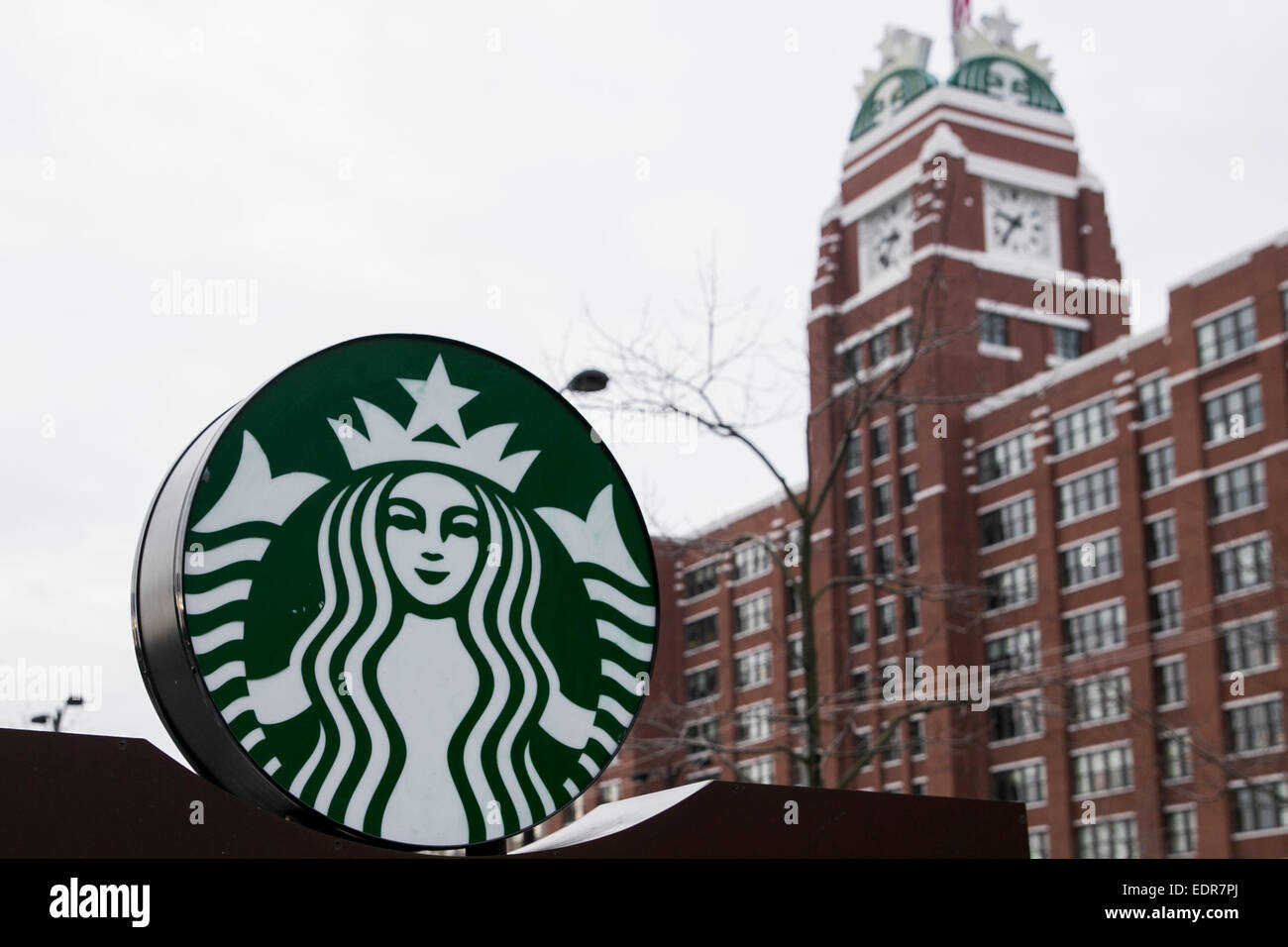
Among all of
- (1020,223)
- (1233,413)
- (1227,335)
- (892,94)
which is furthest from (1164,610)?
(892,94)

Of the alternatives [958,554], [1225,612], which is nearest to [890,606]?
[958,554]

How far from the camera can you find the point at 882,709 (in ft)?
236

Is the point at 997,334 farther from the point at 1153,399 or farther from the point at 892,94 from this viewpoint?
the point at 1153,399

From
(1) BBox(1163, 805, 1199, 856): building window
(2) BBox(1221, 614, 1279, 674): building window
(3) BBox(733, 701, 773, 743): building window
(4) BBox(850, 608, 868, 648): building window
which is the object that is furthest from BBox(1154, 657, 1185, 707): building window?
(3) BBox(733, 701, 773, 743): building window

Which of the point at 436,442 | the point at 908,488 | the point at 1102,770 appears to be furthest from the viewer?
the point at 908,488

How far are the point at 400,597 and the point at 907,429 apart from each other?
7473 centimetres

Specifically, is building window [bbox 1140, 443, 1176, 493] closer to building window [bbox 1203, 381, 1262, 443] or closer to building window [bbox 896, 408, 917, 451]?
building window [bbox 1203, 381, 1262, 443]

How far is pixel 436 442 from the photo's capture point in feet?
18.3

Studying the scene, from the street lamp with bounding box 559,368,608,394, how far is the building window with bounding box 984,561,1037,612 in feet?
174

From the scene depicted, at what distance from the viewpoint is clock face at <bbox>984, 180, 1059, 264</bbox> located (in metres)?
83.8

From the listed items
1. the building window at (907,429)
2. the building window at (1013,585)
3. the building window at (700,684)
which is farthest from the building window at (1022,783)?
the building window at (700,684)
